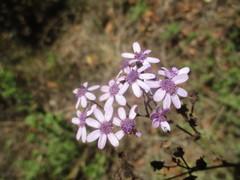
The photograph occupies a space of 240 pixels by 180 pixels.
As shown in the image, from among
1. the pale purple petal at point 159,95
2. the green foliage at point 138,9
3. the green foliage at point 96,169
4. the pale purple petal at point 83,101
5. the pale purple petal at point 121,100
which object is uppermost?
the green foliage at point 138,9

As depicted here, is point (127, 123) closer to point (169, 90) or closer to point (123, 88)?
point (123, 88)

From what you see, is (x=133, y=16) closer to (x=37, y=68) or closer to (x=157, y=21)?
(x=157, y=21)

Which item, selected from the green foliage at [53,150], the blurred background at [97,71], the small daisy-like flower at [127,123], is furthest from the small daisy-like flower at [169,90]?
the green foliage at [53,150]

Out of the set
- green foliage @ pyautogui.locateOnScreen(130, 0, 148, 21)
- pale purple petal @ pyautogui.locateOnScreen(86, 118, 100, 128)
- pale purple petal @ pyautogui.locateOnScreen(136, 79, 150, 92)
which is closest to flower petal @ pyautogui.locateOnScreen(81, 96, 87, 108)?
pale purple petal @ pyautogui.locateOnScreen(86, 118, 100, 128)

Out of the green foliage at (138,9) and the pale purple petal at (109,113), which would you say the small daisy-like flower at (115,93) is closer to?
the pale purple petal at (109,113)

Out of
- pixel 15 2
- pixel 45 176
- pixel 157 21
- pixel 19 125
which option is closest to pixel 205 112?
pixel 157 21

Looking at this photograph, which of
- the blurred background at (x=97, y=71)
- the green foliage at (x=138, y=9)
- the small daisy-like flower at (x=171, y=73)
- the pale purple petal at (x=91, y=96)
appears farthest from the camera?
the green foliage at (x=138, y=9)
